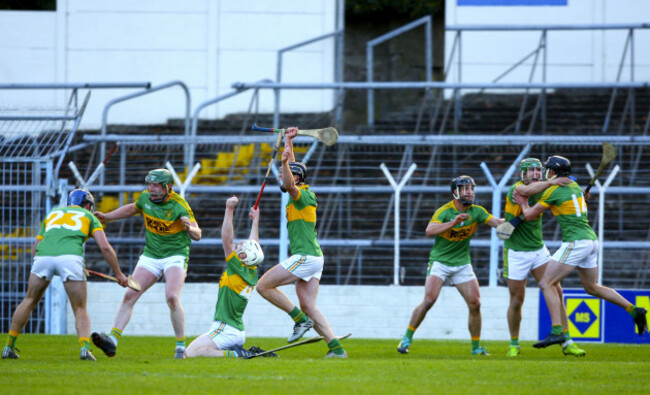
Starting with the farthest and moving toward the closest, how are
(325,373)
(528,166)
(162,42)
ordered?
(162,42), (528,166), (325,373)

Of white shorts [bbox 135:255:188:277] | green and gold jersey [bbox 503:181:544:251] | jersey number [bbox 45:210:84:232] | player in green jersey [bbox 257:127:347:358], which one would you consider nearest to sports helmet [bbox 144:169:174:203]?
white shorts [bbox 135:255:188:277]

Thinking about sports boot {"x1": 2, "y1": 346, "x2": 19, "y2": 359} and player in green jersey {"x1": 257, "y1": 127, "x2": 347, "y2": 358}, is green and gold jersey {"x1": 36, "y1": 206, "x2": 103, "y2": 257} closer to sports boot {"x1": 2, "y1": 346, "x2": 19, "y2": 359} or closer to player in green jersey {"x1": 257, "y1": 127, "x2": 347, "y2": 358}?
sports boot {"x1": 2, "y1": 346, "x2": 19, "y2": 359}

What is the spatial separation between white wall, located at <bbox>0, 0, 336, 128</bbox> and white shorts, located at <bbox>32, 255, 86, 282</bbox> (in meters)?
12.9

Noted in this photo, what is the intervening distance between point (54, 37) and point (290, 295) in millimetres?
11206

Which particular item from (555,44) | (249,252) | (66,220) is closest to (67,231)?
(66,220)

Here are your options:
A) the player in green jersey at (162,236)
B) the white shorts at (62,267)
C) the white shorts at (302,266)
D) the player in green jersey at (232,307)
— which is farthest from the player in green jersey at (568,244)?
the white shorts at (62,267)

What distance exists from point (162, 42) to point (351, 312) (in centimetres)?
1058

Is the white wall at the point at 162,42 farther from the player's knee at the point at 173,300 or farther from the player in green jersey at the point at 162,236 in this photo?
the player's knee at the point at 173,300

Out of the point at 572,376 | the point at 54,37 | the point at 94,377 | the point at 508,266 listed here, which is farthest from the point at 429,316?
the point at 54,37

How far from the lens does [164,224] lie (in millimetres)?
11172

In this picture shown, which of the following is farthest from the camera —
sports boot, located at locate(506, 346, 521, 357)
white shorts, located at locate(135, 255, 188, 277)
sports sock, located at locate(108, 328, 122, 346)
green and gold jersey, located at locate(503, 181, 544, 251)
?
green and gold jersey, located at locate(503, 181, 544, 251)

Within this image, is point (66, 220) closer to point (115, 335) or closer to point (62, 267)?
point (62, 267)

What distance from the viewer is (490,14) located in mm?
22812

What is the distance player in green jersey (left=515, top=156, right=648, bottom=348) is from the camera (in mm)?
11734
